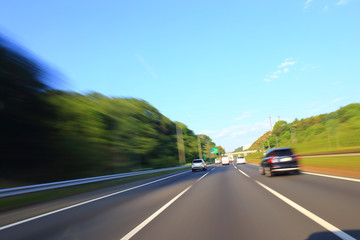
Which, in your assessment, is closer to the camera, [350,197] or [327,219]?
[327,219]

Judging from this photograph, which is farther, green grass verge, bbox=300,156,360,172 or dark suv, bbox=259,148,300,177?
dark suv, bbox=259,148,300,177

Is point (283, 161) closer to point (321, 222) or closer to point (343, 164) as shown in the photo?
point (343, 164)

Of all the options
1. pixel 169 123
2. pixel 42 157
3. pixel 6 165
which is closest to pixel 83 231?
pixel 6 165

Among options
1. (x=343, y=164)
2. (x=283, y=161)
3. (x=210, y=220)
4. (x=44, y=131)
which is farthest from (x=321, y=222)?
(x=44, y=131)

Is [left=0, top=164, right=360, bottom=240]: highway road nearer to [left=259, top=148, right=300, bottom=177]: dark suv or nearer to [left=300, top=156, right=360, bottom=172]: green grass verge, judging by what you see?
[left=259, top=148, right=300, bottom=177]: dark suv

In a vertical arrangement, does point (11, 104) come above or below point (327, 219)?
above

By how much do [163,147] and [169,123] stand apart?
1806 centimetres

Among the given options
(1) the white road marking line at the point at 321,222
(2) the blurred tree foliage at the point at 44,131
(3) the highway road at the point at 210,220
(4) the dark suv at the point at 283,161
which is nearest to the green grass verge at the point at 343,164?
(4) the dark suv at the point at 283,161

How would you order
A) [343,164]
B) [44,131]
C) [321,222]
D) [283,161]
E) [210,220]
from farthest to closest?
1. [44,131]
2. [343,164]
3. [283,161]
4. [210,220]
5. [321,222]

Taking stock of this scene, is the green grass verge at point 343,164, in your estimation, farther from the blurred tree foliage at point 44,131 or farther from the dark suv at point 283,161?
the blurred tree foliage at point 44,131

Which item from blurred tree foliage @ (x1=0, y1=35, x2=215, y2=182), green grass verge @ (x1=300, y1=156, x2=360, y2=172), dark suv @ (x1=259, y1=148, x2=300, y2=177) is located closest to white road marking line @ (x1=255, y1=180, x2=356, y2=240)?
dark suv @ (x1=259, y1=148, x2=300, y2=177)

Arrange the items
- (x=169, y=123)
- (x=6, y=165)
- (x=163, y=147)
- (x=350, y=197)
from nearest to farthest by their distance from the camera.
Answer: (x=350, y=197) < (x=6, y=165) < (x=163, y=147) < (x=169, y=123)

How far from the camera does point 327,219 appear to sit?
16.4 feet

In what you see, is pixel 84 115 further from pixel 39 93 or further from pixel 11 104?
pixel 11 104
